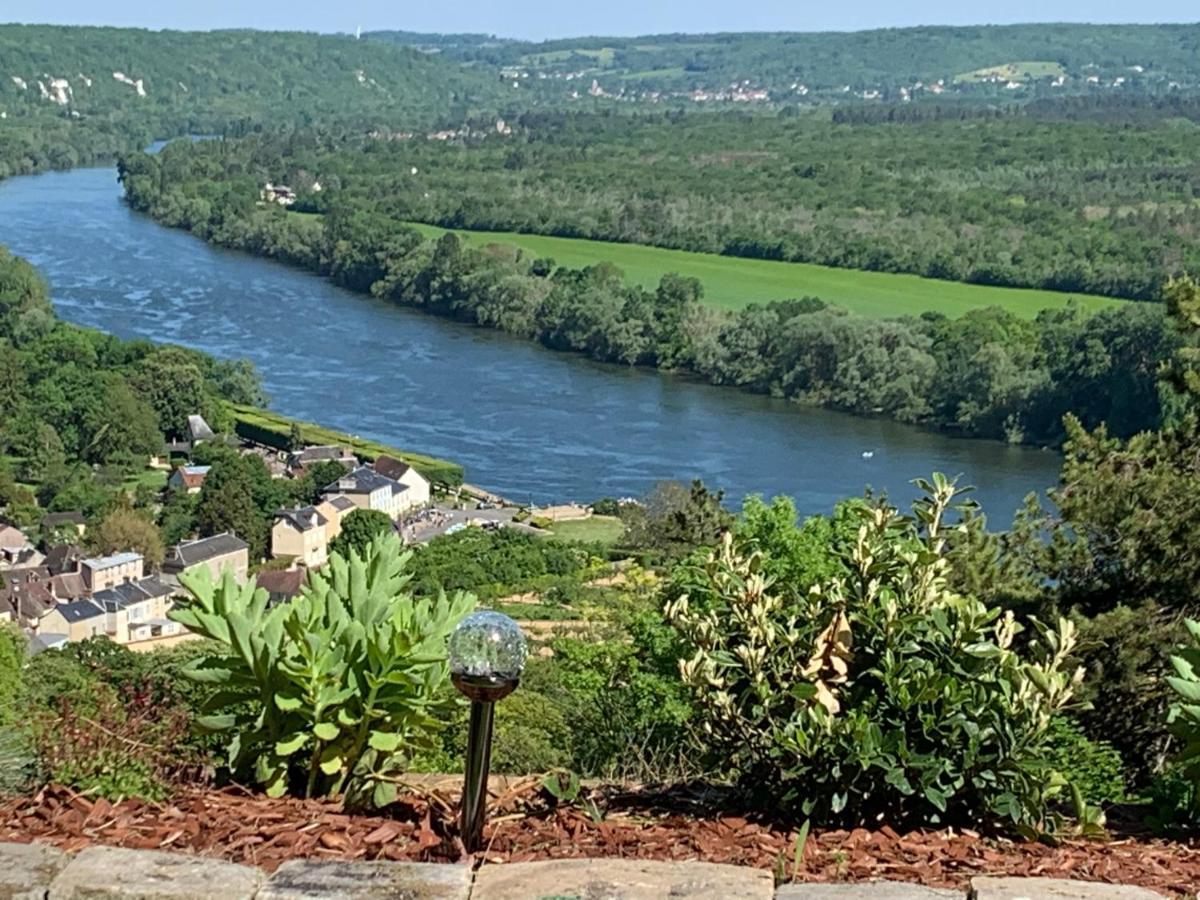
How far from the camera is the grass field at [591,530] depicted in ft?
67.4

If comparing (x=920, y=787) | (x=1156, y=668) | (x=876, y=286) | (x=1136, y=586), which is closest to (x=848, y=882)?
(x=920, y=787)

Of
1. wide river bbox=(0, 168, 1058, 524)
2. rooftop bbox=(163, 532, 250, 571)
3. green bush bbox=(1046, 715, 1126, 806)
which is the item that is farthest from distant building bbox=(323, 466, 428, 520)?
green bush bbox=(1046, 715, 1126, 806)

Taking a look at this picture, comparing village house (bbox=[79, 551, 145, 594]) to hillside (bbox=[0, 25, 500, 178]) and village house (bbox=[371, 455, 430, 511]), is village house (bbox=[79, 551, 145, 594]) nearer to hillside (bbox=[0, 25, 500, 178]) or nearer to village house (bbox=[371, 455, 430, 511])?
village house (bbox=[371, 455, 430, 511])

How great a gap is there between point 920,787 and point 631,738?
1337mm

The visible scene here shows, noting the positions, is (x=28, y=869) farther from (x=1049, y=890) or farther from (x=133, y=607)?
(x=133, y=607)

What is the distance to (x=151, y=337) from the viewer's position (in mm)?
33281

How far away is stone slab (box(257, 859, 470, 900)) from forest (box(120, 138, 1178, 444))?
861 inches

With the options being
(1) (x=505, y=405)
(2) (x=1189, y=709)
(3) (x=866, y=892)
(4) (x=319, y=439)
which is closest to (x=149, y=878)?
(3) (x=866, y=892)

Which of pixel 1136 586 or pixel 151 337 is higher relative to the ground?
pixel 1136 586

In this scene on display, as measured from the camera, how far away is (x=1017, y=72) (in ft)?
407

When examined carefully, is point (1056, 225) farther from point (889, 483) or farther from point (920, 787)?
point (920, 787)

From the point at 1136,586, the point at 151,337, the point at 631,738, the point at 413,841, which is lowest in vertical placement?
the point at 151,337

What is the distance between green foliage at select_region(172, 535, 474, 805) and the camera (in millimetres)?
2537

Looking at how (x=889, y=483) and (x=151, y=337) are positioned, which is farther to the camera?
(x=151, y=337)
